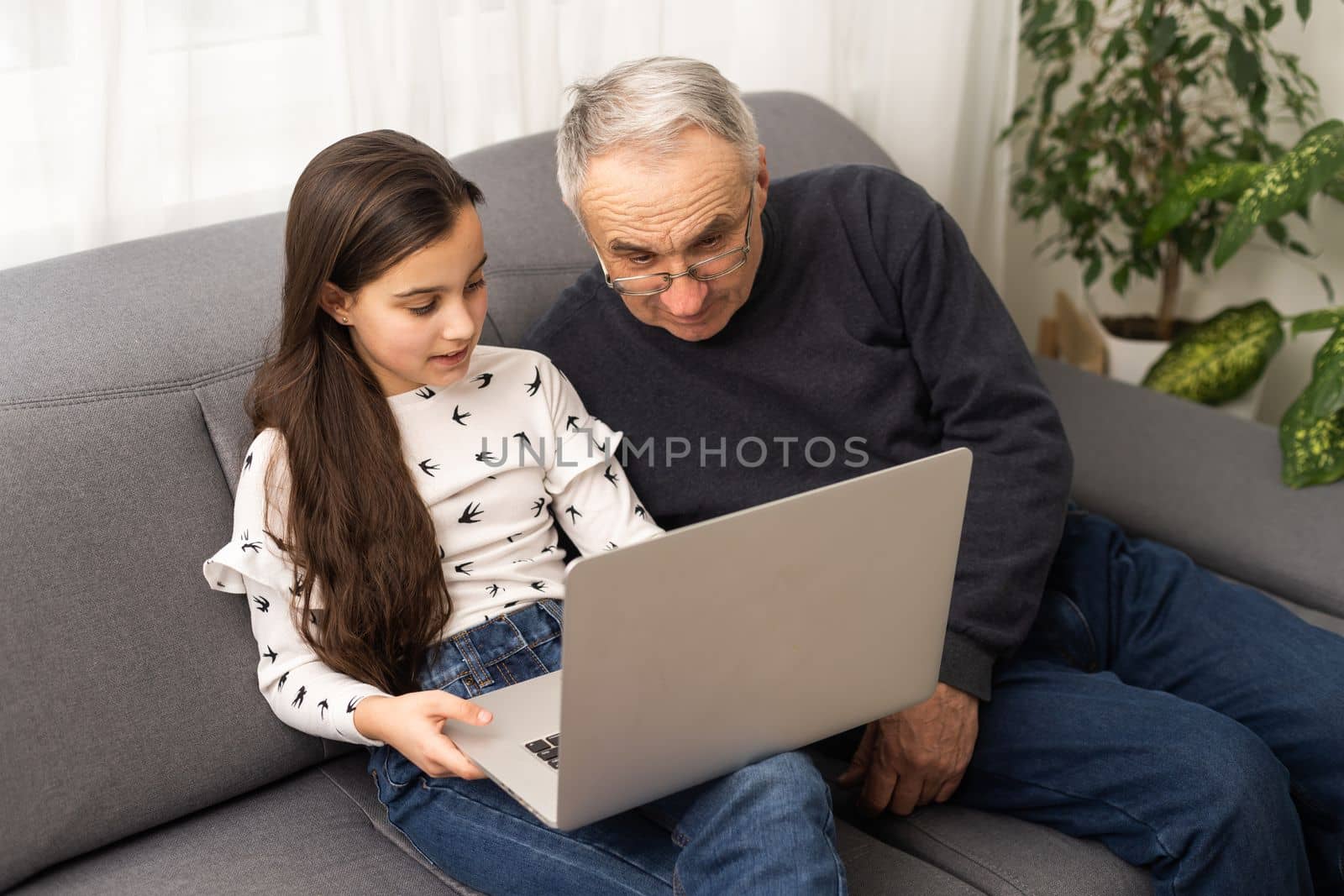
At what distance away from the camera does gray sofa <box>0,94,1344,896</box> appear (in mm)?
1176

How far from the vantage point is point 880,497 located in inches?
37.6

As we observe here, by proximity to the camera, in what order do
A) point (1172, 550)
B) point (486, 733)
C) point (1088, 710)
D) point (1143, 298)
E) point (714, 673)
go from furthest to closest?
point (1143, 298)
point (1172, 550)
point (1088, 710)
point (486, 733)
point (714, 673)

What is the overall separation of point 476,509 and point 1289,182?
138cm

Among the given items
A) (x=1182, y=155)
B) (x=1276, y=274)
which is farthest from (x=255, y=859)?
(x=1276, y=274)

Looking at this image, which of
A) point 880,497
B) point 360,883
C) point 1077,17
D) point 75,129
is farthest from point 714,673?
point 1077,17

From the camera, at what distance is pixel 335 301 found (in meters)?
1.25

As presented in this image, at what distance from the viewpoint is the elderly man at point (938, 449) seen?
1288 mm

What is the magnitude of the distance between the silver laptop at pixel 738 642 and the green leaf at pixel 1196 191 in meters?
1.44

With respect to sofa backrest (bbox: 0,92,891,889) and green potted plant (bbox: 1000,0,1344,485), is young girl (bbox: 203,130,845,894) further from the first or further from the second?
green potted plant (bbox: 1000,0,1344,485)

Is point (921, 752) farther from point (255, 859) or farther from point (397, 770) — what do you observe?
point (255, 859)

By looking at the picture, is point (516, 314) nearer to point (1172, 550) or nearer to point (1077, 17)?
point (1172, 550)

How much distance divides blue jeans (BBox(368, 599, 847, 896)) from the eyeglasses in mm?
362

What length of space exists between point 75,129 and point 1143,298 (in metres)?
2.38

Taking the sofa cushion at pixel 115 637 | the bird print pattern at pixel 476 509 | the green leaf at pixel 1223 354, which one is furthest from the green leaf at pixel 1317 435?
the sofa cushion at pixel 115 637
